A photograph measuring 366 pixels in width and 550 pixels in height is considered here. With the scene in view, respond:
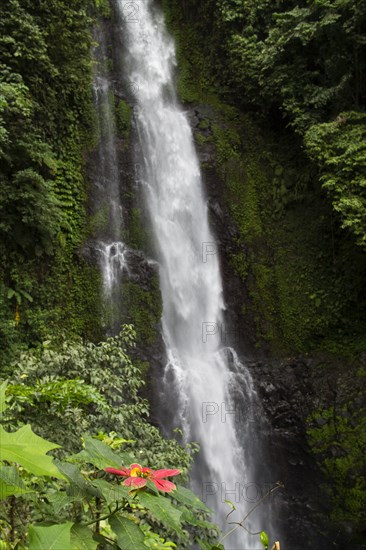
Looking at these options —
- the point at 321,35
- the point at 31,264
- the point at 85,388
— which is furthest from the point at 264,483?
the point at 321,35

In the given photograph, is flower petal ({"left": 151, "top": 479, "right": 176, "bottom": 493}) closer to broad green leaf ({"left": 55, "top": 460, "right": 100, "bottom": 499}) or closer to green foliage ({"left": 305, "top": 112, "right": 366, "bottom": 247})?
broad green leaf ({"left": 55, "top": 460, "right": 100, "bottom": 499})

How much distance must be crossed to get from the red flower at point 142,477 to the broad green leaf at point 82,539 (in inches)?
5.1

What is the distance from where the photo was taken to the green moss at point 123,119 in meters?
→ 11.0

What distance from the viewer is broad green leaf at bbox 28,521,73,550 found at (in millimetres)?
855

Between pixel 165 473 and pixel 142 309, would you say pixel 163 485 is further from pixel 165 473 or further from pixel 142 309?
pixel 142 309

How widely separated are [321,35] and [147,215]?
5.32 meters

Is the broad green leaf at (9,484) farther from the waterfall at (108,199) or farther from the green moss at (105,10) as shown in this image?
the green moss at (105,10)

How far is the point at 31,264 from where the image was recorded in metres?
7.89

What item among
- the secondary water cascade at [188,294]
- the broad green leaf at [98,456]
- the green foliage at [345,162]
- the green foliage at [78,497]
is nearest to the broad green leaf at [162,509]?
the green foliage at [78,497]

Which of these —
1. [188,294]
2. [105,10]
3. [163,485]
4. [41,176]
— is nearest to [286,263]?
[188,294]

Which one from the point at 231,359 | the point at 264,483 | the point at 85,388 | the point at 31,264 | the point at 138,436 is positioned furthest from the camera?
the point at 231,359

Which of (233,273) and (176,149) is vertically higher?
(176,149)

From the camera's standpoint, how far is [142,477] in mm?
1161

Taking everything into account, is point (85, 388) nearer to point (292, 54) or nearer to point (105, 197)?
point (105, 197)
